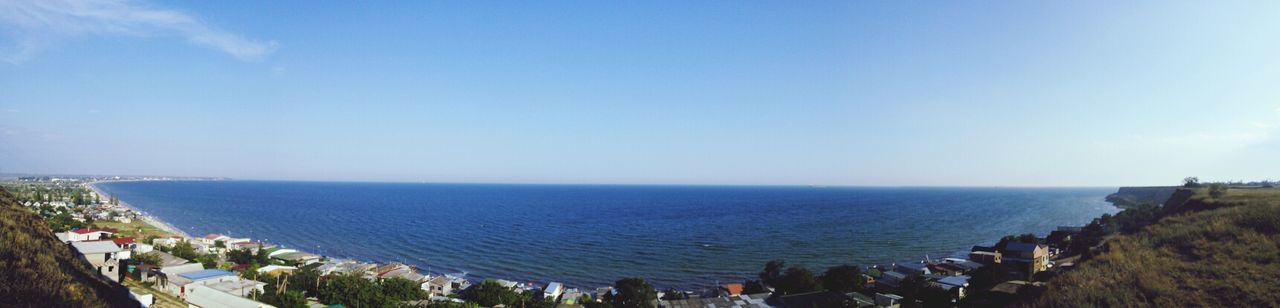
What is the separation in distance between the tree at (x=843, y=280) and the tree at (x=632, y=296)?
31.9ft

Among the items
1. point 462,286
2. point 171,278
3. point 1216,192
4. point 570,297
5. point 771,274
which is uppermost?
point 1216,192

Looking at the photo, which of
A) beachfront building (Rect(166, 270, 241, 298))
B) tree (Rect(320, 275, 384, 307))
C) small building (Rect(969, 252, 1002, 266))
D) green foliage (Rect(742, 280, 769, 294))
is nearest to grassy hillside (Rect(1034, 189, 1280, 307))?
green foliage (Rect(742, 280, 769, 294))

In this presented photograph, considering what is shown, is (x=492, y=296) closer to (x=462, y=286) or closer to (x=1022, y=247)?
(x=462, y=286)

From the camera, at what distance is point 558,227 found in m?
60.2

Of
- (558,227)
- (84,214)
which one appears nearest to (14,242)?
(558,227)

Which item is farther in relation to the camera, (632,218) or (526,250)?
(632,218)

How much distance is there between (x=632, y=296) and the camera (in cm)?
2288

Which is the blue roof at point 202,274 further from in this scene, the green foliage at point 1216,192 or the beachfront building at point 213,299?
the green foliage at point 1216,192

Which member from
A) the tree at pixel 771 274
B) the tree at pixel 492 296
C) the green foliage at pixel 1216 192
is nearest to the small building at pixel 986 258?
the green foliage at pixel 1216 192

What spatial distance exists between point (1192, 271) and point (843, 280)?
18800 millimetres

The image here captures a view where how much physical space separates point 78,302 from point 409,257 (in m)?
35.6

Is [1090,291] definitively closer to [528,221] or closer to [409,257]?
[409,257]

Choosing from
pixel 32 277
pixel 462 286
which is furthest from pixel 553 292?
pixel 32 277

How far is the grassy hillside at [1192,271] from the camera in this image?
739 centimetres
